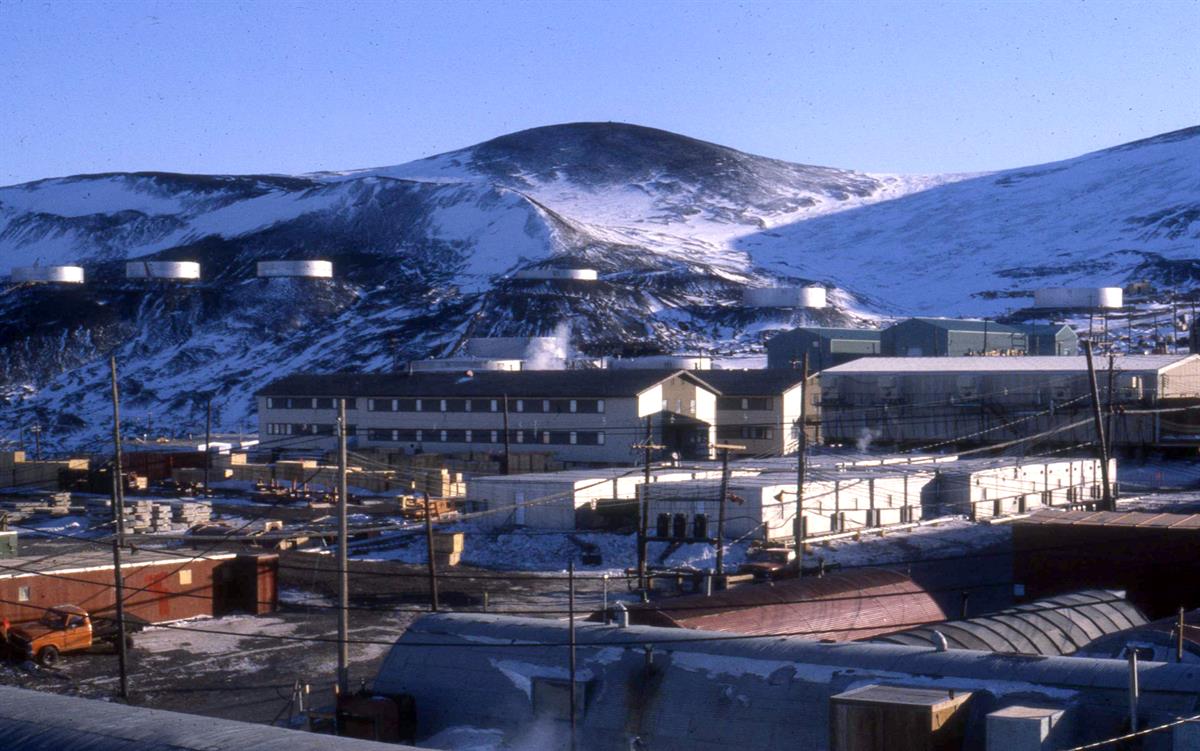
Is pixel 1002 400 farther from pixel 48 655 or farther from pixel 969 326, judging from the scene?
pixel 48 655

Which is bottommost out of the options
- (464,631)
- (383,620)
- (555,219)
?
(383,620)

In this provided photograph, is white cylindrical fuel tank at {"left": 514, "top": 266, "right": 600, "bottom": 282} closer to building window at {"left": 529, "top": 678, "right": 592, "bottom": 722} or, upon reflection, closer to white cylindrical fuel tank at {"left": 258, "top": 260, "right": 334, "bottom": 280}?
white cylindrical fuel tank at {"left": 258, "top": 260, "right": 334, "bottom": 280}

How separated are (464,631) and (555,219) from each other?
373 feet

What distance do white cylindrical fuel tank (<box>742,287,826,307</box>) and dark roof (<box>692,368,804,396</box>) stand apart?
4949cm

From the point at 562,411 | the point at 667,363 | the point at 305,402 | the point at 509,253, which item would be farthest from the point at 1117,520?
the point at 509,253

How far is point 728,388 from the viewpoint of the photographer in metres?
56.2

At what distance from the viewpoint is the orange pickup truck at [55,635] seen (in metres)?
22.2

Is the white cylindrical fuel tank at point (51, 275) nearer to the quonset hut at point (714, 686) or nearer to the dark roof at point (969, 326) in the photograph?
the dark roof at point (969, 326)

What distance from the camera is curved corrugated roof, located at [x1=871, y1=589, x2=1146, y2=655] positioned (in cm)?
1535

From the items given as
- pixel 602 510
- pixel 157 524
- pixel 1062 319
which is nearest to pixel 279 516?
pixel 157 524

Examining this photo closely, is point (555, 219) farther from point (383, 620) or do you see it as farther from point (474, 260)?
point (383, 620)

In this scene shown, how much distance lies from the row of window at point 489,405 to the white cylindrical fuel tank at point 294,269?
56963 mm

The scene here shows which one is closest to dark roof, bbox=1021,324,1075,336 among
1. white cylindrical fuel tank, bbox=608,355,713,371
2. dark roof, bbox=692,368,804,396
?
white cylindrical fuel tank, bbox=608,355,713,371

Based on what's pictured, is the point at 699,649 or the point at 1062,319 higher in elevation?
the point at 1062,319
